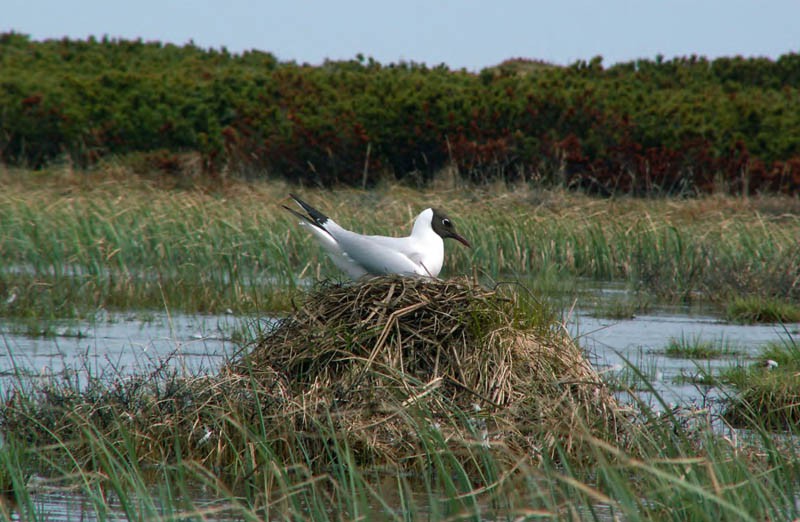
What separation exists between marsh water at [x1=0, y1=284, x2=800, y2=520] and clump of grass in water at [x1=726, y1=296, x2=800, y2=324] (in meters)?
0.19

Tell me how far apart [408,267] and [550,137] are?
1630 cm

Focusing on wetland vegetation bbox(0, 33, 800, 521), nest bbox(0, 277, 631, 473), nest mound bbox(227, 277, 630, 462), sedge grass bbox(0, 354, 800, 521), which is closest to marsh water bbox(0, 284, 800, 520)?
wetland vegetation bbox(0, 33, 800, 521)

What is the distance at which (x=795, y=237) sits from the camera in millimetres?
14023

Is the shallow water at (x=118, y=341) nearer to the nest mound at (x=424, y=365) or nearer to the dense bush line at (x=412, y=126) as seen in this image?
the nest mound at (x=424, y=365)

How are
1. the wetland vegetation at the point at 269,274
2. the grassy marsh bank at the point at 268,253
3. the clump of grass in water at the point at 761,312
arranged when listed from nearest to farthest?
the wetland vegetation at the point at 269,274 → the grassy marsh bank at the point at 268,253 → the clump of grass in water at the point at 761,312

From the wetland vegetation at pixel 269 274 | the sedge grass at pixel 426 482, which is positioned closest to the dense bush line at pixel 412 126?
the wetland vegetation at pixel 269 274

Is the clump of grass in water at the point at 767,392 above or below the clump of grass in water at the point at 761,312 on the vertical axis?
above

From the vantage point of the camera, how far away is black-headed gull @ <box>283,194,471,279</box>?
6.89 meters

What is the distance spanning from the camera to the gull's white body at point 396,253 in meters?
6.88

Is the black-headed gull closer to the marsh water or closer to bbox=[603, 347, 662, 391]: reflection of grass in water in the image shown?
the marsh water

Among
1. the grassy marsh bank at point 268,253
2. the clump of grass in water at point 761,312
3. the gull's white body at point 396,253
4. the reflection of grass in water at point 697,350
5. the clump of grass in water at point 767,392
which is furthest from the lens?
the clump of grass in water at point 761,312

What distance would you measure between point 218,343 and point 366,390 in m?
3.83

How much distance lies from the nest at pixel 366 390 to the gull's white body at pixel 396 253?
2.43 ft

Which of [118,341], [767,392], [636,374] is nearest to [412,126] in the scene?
[118,341]
